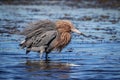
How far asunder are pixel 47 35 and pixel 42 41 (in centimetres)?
19

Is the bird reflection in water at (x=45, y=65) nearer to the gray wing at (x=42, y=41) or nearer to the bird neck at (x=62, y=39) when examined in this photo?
the gray wing at (x=42, y=41)

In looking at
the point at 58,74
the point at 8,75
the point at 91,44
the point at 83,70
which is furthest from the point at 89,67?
the point at 91,44

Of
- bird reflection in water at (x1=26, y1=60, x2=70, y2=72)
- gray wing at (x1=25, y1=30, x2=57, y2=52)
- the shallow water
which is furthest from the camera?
gray wing at (x1=25, y1=30, x2=57, y2=52)

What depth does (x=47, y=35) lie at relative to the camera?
1084cm

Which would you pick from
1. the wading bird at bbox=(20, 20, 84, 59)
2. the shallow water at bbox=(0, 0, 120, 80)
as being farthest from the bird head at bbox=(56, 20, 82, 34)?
the shallow water at bbox=(0, 0, 120, 80)

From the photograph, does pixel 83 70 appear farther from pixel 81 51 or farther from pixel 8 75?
pixel 81 51

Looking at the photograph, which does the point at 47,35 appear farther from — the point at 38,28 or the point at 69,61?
the point at 69,61

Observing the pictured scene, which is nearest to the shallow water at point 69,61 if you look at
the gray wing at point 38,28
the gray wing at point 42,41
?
the gray wing at point 42,41

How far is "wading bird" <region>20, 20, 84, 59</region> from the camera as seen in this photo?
10859 mm

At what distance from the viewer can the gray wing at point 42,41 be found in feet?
35.5

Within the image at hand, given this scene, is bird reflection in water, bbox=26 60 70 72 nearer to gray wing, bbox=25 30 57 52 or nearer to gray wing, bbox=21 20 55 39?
gray wing, bbox=25 30 57 52

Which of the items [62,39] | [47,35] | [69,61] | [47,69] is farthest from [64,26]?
[47,69]

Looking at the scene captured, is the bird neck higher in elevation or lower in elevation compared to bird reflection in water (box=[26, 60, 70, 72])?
higher

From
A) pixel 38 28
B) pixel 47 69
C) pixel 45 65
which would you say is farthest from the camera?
pixel 38 28
